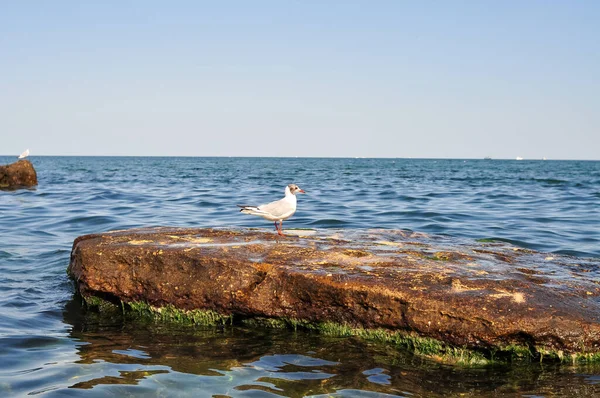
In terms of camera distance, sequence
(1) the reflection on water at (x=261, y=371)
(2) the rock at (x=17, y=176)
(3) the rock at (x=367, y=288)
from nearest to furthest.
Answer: (1) the reflection on water at (x=261, y=371)
(3) the rock at (x=367, y=288)
(2) the rock at (x=17, y=176)

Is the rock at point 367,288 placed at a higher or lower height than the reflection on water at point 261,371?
higher

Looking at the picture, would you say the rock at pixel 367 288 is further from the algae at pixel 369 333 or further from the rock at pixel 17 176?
the rock at pixel 17 176

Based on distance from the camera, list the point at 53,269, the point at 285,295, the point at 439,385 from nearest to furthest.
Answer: the point at 439,385 → the point at 285,295 → the point at 53,269

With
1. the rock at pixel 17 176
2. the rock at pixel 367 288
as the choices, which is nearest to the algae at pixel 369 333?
the rock at pixel 367 288

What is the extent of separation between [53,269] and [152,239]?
333 cm

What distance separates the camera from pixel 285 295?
584 cm

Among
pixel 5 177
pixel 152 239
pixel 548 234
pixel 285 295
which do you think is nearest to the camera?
pixel 285 295

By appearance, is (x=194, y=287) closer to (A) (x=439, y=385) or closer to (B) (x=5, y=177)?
(A) (x=439, y=385)

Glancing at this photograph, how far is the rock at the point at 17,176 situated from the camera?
88.9 ft

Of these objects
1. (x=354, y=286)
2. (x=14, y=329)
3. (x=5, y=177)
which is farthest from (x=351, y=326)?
(x=5, y=177)

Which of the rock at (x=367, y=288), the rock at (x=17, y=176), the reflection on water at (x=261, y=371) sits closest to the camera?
the reflection on water at (x=261, y=371)

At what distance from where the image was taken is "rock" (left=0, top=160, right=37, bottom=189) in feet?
88.9

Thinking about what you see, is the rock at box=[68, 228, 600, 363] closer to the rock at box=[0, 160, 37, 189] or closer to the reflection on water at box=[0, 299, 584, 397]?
the reflection on water at box=[0, 299, 584, 397]

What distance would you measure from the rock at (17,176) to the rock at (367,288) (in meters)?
22.9
